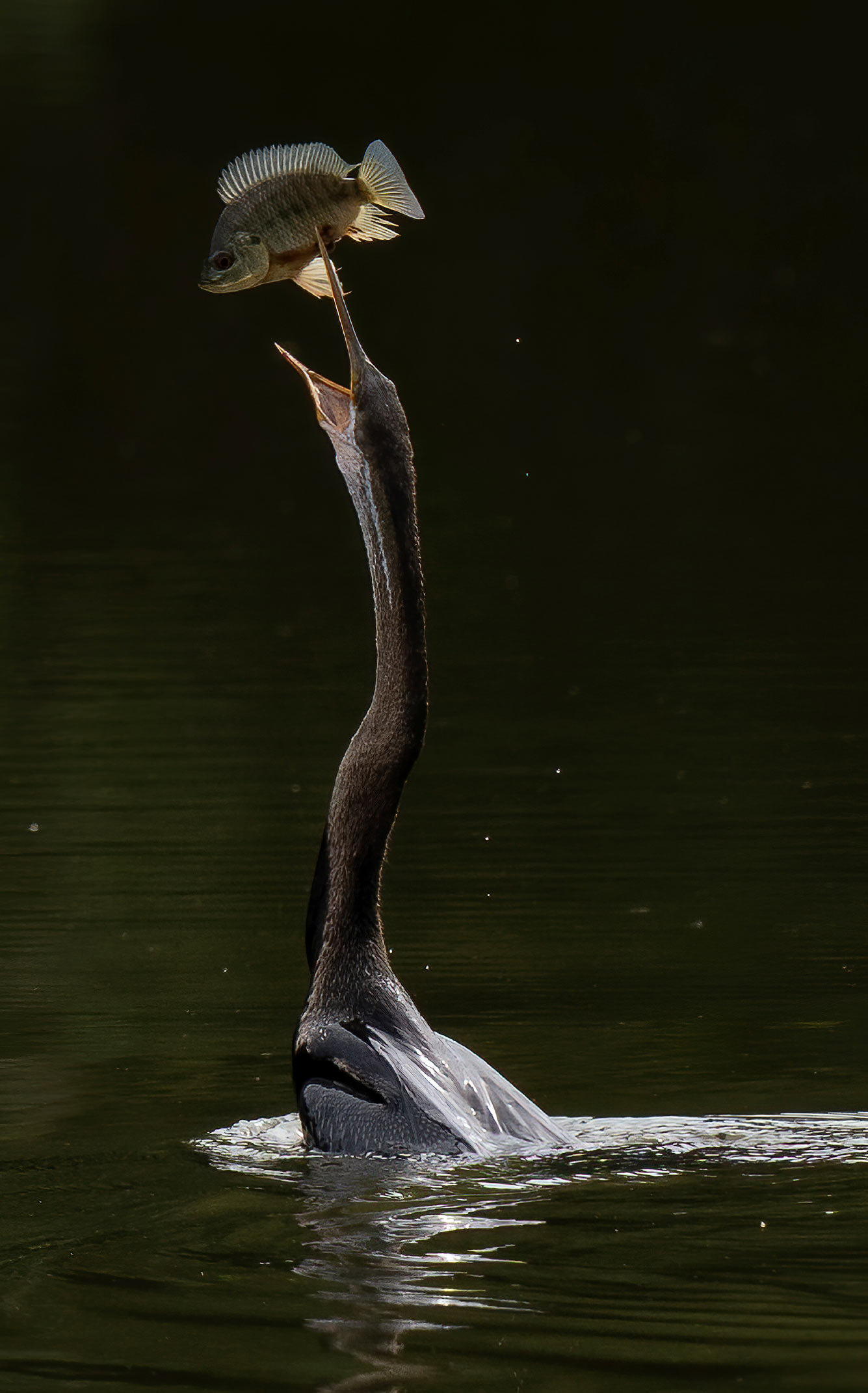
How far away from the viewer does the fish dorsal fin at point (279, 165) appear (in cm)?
668

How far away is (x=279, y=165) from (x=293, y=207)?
0.52ft

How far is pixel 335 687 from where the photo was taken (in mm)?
14273

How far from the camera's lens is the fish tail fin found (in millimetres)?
6594

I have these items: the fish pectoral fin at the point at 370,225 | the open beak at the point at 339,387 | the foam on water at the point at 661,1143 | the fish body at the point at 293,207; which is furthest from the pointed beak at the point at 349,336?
the foam on water at the point at 661,1143

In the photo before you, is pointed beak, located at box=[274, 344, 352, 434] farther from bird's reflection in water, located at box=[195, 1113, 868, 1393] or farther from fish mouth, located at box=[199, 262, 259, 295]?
bird's reflection in water, located at box=[195, 1113, 868, 1393]

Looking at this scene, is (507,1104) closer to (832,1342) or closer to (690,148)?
(832,1342)

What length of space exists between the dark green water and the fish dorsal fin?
2317 millimetres

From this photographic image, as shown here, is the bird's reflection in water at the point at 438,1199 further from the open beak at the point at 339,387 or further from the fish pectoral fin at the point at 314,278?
the fish pectoral fin at the point at 314,278

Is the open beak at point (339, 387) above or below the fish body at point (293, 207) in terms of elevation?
below

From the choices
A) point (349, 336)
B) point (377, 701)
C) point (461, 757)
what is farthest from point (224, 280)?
point (461, 757)

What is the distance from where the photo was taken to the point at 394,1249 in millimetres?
5109

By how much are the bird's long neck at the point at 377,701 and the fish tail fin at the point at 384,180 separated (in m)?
0.59

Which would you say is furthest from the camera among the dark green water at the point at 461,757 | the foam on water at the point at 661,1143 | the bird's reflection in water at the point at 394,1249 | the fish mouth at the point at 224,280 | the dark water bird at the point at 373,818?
the fish mouth at the point at 224,280

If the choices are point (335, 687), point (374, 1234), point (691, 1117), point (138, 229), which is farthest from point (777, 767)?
point (138, 229)
